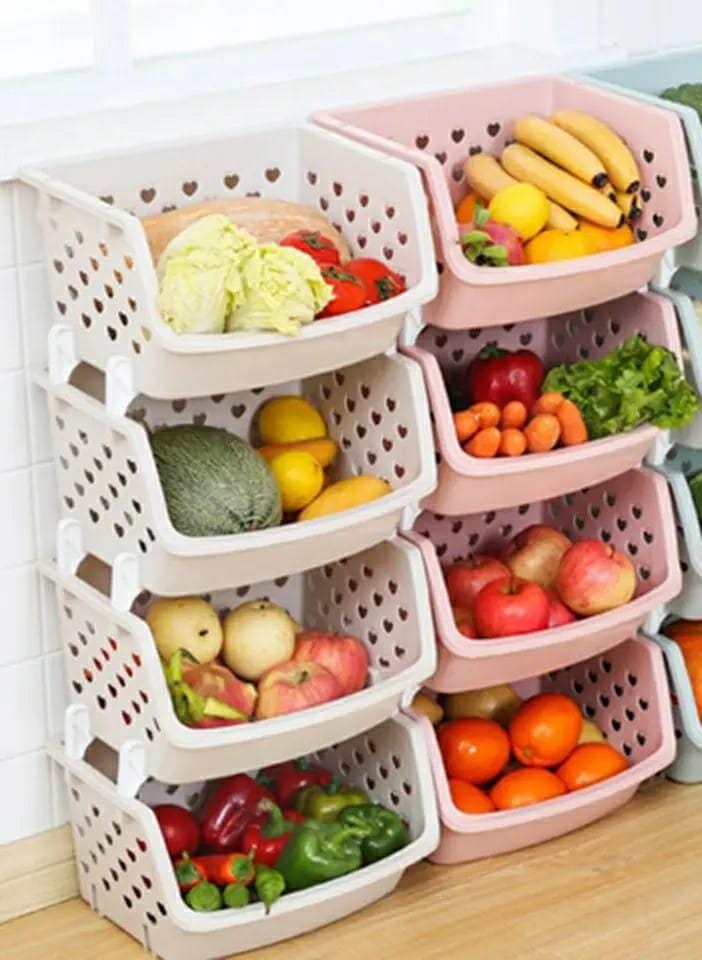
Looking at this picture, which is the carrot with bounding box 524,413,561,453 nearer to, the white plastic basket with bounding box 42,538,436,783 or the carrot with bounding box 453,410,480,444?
the carrot with bounding box 453,410,480,444

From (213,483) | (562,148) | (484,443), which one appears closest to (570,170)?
(562,148)

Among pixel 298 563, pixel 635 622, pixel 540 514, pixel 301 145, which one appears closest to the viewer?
pixel 298 563

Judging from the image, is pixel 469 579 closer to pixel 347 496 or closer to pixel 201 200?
pixel 347 496

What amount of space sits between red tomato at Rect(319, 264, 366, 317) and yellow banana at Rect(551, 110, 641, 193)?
46 centimetres

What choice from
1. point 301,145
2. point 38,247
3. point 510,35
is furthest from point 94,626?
point 510,35

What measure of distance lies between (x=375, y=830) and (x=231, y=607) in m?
0.35

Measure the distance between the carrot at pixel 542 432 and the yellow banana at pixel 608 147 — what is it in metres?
0.32

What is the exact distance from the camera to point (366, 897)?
2670 mm

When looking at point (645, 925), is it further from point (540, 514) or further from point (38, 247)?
point (38, 247)

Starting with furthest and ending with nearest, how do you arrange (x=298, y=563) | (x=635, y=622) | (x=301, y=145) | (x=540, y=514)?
(x=540, y=514) → (x=635, y=622) → (x=301, y=145) → (x=298, y=563)

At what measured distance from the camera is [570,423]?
8.70 ft

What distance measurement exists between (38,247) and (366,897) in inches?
36.2

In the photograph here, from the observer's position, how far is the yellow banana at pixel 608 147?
2689 mm

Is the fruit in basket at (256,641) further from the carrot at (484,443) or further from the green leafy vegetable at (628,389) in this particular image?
the green leafy vegetable at (628,389)
